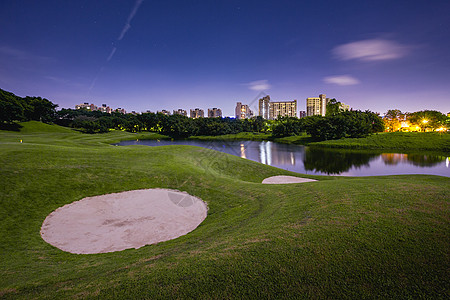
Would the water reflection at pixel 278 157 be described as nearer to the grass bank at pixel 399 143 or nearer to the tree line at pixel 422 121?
the grass bank at pixel 399 143

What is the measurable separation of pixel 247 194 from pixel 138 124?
153054 mm

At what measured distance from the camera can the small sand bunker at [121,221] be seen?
1025cm

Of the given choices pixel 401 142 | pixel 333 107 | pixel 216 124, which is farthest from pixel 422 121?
pixel 216 124

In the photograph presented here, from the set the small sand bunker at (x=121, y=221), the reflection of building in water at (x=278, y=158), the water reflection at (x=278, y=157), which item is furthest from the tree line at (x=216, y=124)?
the small sand bunker at (x=121, y=221)

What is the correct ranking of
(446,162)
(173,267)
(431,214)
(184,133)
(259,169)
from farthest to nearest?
(184,133)
(446,162)
(259,169)
(431,214)
(173,267)

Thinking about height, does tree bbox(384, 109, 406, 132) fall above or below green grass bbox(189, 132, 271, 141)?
above

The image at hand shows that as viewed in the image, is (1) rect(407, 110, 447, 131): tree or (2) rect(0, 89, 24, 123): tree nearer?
(2) rect(0, 89, 24, 123): tree

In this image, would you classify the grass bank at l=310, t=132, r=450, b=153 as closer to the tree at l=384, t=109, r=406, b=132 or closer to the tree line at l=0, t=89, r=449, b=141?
the tree line at l=0, t=89, r=449, b=141

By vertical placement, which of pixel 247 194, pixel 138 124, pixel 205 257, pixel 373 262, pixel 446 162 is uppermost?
pixel 138 124

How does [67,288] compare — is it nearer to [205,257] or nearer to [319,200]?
[205,257]

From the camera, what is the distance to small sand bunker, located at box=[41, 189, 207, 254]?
1025 centimetres

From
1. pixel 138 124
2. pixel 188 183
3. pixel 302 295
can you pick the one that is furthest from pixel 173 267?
pixel 138 124

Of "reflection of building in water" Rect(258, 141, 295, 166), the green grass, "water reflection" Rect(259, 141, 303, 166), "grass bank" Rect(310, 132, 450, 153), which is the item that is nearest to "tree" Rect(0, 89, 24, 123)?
the green grass

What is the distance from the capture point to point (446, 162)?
1991 inches
